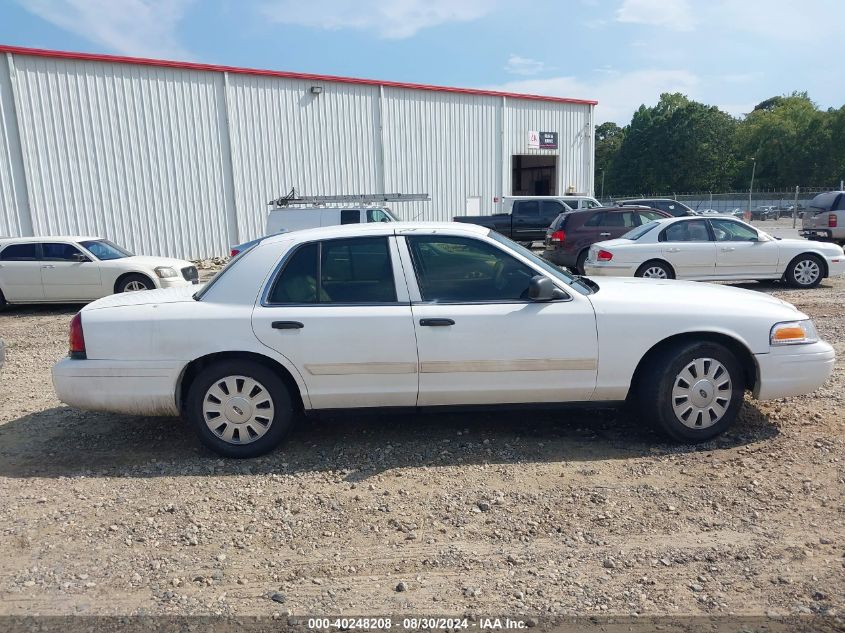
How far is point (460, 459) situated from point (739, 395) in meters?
1.99

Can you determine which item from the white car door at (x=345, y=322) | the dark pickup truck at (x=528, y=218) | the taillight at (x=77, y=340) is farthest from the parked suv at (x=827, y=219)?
the taillight at (x=77, y=340)

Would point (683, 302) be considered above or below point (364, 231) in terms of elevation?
below

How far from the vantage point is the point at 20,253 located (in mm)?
11438

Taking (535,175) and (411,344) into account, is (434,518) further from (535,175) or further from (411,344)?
(535,175)

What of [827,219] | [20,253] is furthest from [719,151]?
[20,253]

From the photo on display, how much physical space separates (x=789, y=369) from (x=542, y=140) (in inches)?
965

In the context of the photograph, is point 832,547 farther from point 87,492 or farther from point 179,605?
point 87,492

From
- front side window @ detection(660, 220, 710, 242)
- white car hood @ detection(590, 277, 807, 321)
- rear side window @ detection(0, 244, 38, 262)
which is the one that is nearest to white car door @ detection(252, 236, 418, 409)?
white car hood @ detection(590, 277, 807, 321)

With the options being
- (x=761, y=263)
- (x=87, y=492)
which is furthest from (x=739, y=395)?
(x=761, y=263)

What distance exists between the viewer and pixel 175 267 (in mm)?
11805

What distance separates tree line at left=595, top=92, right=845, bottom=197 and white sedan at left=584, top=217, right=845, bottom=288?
216ft

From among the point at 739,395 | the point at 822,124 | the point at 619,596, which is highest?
the point at 822,124

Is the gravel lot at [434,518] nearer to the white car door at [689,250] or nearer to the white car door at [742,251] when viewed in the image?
the white car door at [689,250]

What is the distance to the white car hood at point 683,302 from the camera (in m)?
4.30
